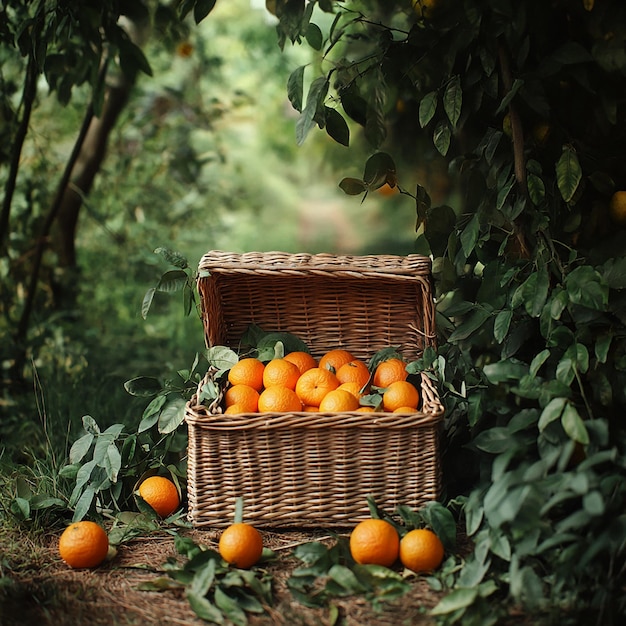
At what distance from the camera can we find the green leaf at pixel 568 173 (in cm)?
173

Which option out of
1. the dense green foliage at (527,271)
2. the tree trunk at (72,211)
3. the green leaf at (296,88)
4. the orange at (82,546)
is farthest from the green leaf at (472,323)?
the tree trunk at (72,211)

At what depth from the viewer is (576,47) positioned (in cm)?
165

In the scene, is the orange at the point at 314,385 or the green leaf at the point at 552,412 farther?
the orange at the point at 314,385

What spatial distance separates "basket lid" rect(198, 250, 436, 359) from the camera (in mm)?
1979

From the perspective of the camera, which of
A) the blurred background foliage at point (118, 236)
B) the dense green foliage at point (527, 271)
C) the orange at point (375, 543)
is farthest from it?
the blurred background foliage at point (118, 236)

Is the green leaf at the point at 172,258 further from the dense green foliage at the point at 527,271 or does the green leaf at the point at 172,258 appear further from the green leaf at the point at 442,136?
the green leaf at the point at 442,136

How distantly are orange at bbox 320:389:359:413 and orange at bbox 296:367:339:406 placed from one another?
0.05m

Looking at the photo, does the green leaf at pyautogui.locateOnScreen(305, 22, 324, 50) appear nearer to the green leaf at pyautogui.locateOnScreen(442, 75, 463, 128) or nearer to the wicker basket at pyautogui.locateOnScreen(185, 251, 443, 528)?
the green leaf at pyautogui.locateOnScreen(442, 75, 463, 128)

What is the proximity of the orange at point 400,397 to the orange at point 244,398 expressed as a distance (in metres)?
0.33

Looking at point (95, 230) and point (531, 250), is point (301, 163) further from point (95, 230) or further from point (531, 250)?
point (531, 250)

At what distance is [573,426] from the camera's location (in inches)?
58.4

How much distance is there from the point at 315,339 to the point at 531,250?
69 centimetres

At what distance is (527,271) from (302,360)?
0.64 metres

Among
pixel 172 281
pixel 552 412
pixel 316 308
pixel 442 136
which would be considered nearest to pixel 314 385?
pixel 316 308
